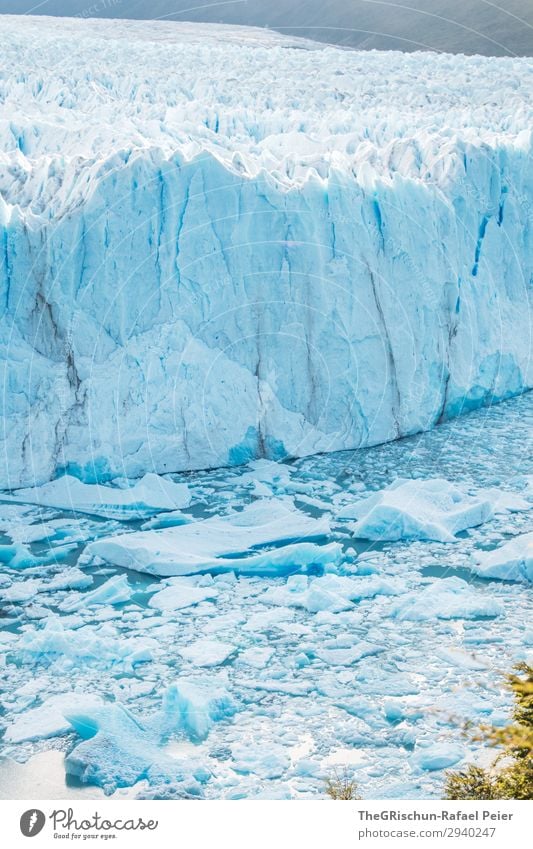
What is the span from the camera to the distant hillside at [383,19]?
2403 cm

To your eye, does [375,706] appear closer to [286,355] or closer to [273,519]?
[273,519]

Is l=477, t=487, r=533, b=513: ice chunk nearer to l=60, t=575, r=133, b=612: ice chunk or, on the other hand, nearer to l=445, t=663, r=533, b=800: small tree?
l=60, t=575, r=133, b=612: ice chunk

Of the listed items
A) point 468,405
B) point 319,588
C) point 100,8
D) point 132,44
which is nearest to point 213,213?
point 468,405

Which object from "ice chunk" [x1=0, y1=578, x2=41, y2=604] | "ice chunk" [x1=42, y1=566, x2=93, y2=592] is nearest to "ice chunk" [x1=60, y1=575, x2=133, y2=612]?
"ice chunk" [x1=42, y1=566, x2=93, y2=592]

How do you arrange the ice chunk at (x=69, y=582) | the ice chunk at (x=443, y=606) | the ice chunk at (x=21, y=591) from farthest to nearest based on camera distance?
the ice chunk at (x=69, y=582) → the ice chunk at (x=21, y=591) → the ice chunk at (x=443, y=606)

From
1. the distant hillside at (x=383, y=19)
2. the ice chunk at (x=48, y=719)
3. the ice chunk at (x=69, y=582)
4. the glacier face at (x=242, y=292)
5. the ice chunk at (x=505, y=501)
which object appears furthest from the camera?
the distant hillside at (x=383, y=19)

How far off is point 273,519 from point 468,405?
12.0 ft

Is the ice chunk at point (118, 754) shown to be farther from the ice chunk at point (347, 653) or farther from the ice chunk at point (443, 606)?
the ice chunk at point (443, 606)

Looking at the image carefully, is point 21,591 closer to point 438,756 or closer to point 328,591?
point 328,591

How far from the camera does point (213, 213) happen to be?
9438 millimetres

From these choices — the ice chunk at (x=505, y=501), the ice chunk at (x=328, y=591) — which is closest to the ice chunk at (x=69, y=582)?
the ice chunk at (x=328, y=591)

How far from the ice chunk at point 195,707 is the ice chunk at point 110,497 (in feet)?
9.28
